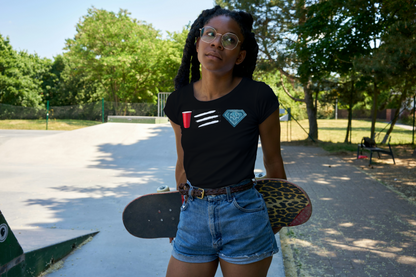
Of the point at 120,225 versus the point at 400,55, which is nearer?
the point at 120,225

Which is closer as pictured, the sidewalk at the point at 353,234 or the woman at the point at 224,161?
the woman at the point at 224,161

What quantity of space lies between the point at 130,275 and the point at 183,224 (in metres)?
2.06

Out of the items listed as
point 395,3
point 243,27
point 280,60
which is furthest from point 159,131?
point 243,27

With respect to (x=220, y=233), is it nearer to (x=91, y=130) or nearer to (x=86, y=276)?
(x=86, y=276)

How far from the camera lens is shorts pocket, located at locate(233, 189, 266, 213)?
1.44 m

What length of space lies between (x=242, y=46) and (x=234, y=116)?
0.41 m

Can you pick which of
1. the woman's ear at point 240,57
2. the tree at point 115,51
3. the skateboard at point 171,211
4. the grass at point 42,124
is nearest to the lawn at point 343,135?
the tree at point 115,51

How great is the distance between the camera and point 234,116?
147 centimetres

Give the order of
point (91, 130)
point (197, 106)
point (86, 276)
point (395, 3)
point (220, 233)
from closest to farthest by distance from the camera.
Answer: point (220, 233) < point (197, 106) < point (86, 276) < point (395, 3) < point (91, 130)

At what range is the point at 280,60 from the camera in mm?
17250

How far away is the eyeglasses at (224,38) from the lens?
154cm

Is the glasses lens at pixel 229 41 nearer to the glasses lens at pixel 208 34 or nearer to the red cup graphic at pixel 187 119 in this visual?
the glasses lens at pixel 208 34

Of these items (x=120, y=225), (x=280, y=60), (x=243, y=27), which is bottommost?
(x=120, y=225)

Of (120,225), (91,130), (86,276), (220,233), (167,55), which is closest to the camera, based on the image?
(220,233)
